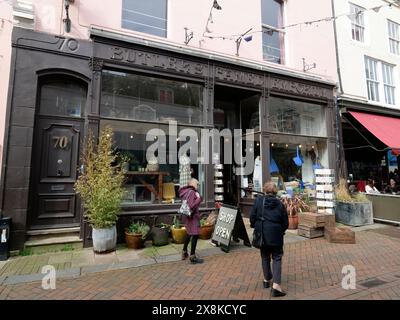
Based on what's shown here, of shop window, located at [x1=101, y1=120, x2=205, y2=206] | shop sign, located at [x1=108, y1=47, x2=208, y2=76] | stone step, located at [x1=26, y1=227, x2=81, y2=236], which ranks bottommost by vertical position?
stone step, located at [x1=26, y1=227, x2=81, y2=236]

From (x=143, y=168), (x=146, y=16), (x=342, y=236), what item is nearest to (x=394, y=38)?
(x=342, y=236)

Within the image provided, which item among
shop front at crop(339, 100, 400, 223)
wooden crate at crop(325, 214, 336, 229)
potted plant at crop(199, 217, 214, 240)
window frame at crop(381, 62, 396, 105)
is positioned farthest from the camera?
window frame at crop(381, 62, 396, 105)

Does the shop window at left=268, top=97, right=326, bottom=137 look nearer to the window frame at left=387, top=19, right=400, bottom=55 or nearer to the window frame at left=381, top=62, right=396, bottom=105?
the window frame at left=381, top=62, right=396, bottom=105

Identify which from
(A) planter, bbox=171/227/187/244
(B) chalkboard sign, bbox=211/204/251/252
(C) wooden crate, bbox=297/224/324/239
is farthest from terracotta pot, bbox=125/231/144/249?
(C) wooden crate, bbox=297/224/324/239

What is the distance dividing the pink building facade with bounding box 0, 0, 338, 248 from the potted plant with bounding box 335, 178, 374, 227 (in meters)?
1.51

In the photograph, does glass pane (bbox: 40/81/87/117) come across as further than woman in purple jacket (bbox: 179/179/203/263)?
Yes

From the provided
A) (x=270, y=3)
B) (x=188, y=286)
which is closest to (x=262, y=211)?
(x=188, y=286)

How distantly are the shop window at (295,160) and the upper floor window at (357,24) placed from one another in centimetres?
522

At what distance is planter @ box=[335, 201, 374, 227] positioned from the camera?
8.52 metres

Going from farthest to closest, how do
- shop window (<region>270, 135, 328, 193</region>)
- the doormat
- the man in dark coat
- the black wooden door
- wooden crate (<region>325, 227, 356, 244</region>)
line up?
shop window (<region>270, 135, 328, 193</region>), wooden crate (<region>325, 227, 356, 244</region>), the black wooden door, the doormat, the man in dark coat

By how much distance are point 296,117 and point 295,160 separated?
157 centimetres

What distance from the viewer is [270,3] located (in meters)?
9.95

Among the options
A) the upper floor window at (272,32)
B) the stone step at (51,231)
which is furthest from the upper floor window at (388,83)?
the stone step at (51,231)
